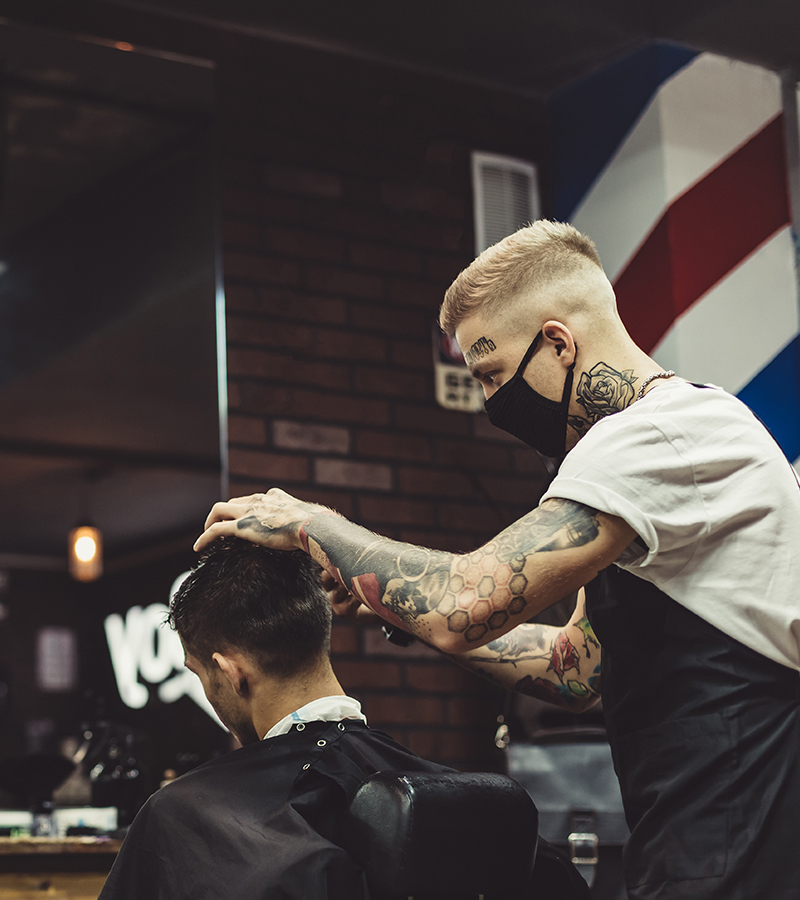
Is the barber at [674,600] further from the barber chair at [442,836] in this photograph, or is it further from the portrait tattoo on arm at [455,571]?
the barber chair at [442,836]

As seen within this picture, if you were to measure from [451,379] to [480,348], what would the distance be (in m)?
2.22

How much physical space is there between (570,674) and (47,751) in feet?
5.88

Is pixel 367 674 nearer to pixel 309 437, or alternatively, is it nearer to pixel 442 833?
pixel 309 437

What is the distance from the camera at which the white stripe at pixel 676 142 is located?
367cm

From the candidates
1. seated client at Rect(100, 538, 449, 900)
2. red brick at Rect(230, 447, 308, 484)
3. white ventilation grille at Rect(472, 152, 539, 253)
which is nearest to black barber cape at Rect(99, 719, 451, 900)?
seated client at Rect(100, 538, 449, 900)

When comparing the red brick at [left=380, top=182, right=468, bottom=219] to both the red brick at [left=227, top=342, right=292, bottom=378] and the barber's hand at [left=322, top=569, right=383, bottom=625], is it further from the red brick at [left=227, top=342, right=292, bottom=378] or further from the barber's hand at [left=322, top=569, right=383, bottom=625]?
the barber's hand at [left=322, top=569, right=383, bottom=625]

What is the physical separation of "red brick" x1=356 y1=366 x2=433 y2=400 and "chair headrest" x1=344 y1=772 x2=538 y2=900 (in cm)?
233

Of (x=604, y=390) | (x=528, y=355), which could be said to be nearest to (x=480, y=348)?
(x=528, y=355)

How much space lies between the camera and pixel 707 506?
1504mm

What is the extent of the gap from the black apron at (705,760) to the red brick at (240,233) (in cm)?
240

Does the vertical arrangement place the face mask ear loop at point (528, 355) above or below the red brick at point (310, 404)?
below

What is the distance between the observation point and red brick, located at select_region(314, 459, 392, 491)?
146 inches

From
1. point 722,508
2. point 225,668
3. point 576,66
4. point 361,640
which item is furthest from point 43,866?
point 576,66

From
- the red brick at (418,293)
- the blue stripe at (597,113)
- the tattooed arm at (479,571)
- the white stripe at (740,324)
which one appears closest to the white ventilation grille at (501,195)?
the blue stripe at (597,113)
